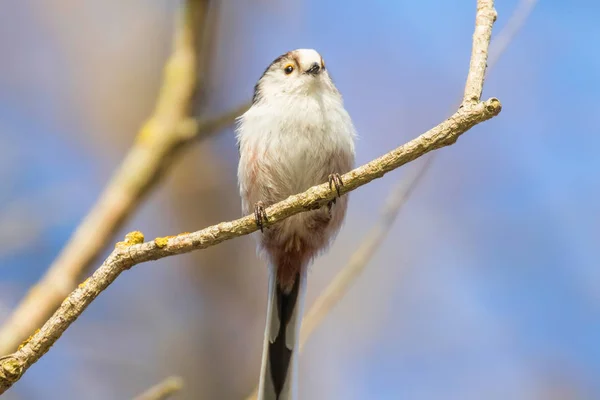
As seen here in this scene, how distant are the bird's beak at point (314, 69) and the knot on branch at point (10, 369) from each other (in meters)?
2.14

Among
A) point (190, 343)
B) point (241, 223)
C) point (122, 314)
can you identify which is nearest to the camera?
point (241, 223)

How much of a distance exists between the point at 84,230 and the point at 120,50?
3517mm

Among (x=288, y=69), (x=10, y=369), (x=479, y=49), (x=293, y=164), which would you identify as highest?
(x=288, y=69)

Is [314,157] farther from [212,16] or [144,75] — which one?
[144,75]

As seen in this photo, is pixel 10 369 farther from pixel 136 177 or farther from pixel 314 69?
pixel 314 69

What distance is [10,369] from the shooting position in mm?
1546

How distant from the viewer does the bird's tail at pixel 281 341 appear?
2902mm

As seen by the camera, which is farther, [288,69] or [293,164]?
[288,69]

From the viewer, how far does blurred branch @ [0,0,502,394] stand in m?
1.60

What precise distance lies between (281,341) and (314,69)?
122 centimetres

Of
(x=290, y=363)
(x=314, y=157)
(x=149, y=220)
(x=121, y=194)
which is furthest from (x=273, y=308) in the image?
(x=149, y=220)

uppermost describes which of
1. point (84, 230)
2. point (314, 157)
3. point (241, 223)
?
point (314, 157)

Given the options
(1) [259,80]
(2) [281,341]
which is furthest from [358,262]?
(1) [259,80]

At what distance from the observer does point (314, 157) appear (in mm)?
3252
